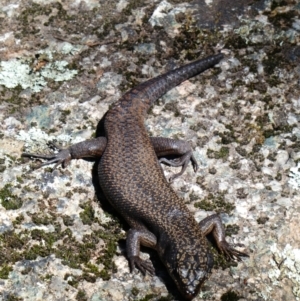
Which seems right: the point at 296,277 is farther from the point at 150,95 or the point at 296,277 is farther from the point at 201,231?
the point at 150,95

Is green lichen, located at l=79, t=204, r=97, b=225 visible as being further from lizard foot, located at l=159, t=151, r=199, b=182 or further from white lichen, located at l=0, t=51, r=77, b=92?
white lichen, located at l=0, t=51, r=77, b=92

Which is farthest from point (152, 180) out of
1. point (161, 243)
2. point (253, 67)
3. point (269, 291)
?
point (253, 67)

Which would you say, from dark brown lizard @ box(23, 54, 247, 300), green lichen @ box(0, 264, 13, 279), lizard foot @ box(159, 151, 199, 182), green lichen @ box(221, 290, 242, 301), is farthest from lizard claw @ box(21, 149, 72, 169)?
green lichen @ box(221, 290, 242, 301)

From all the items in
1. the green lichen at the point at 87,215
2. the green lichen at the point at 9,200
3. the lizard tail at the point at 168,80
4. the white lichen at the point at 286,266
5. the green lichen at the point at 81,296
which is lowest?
the white lichen at the point at 286,266

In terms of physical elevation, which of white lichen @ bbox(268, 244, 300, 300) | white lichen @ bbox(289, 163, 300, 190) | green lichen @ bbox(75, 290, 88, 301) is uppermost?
white lichen @ bbox(289, 163, 300, 190)

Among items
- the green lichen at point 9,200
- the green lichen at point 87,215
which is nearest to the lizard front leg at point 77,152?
the green lichen at point 9,200

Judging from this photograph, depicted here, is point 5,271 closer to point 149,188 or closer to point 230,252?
point 149,188

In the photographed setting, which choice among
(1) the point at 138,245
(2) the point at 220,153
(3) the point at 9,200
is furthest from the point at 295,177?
(3) the point at 9,200

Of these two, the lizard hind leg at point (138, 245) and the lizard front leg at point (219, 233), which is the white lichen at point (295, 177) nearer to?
the lizard front leg at point (219, 233)
